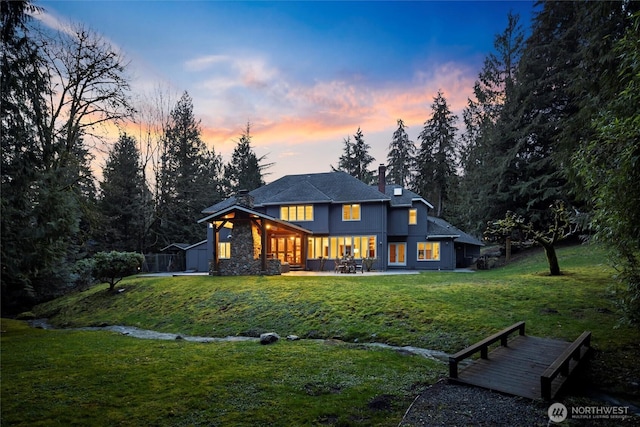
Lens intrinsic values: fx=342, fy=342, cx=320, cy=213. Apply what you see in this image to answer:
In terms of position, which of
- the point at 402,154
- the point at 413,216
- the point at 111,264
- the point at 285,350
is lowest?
the point at 285,350

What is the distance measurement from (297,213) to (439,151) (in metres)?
25.1

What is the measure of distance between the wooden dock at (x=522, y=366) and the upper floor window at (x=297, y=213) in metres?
18.5

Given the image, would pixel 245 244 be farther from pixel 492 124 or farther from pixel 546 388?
pixel 492 124

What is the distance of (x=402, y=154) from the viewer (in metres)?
48.5

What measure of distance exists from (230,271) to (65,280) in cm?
993

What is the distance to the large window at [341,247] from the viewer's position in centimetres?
2472

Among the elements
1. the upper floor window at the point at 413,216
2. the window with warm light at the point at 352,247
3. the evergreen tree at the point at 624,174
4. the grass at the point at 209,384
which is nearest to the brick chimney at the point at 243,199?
the window with warm light at the point at 352,247

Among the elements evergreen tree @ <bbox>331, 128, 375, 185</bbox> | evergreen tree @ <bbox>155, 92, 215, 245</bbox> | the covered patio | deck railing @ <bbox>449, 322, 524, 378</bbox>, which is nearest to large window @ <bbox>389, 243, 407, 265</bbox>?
the covered patio

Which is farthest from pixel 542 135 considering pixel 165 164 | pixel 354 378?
pixel 165 164

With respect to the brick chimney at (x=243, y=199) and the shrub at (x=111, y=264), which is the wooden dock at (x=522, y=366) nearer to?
the brick chimney at (x=243, y=199)

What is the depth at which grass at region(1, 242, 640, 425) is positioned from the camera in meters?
4.86

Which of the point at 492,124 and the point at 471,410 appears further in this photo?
the point at 492,124

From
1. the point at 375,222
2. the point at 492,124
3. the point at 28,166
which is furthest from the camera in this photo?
the point at 492,124

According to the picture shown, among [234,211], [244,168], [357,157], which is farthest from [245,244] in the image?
[357,157]
